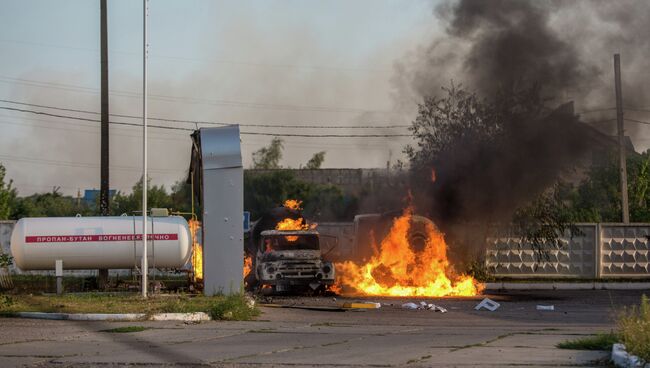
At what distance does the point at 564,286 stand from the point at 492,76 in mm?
8006

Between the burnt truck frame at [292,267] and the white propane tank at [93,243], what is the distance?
285 centimetres

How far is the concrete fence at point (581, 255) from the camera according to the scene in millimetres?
30969

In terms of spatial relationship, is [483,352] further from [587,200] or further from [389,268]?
[587,200]

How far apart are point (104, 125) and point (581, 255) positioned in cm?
1773

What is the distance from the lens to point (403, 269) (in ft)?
86.7

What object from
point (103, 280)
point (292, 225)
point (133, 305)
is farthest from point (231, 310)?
point (292, 225)

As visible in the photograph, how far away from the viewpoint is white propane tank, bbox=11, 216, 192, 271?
22.5 metres

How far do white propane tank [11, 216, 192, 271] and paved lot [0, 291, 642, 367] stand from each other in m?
4.37

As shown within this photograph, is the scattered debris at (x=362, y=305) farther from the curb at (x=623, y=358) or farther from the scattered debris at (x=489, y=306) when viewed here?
the curb at (x=623, y=358)

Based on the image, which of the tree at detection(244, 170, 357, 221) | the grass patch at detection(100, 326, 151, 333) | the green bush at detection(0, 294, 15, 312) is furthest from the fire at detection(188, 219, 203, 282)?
the tree at detection(244, 170, 357, 221)

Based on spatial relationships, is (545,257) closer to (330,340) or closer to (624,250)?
(624,250)

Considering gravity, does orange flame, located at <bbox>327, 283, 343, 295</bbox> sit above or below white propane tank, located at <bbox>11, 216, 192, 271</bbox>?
below

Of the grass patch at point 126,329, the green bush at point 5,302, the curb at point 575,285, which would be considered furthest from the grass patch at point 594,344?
the curb at point 575,285

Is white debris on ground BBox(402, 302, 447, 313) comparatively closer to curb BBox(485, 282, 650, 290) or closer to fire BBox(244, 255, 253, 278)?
curb BBox(485, 282, 650, 290)
